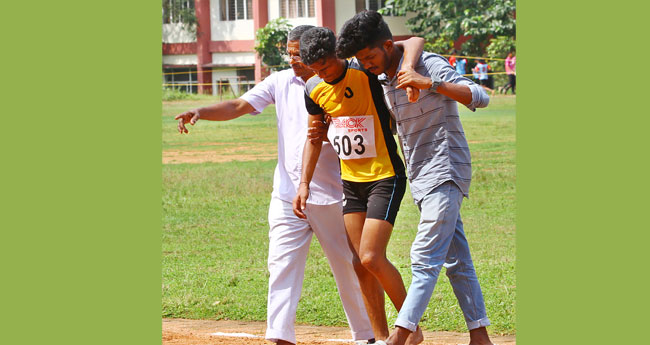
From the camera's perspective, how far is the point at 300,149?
5.20m

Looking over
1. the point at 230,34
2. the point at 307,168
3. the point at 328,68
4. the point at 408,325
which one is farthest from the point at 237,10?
the point at 408,325

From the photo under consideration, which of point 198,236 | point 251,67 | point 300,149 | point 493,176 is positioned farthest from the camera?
point 493,176

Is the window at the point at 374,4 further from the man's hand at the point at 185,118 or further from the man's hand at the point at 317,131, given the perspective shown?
the man's hand at the point at 185,118

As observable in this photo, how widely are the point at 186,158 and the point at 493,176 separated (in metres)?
5.33

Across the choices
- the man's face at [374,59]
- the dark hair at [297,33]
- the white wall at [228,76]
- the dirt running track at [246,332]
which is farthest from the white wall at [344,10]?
the dirt running track at [246,332]

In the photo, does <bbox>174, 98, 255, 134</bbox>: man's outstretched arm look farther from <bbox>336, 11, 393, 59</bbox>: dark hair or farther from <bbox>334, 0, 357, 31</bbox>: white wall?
<bbox>334, 0, 357, 31</bbox>: white wall

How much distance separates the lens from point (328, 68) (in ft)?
15.5

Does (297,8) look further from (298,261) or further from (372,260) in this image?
(372,260)

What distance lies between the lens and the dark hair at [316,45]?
4637 millimetres

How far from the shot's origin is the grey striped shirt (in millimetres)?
4680

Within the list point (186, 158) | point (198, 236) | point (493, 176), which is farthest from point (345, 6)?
point (186, 158)

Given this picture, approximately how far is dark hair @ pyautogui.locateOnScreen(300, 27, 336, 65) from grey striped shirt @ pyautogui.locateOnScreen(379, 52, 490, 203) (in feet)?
1.06

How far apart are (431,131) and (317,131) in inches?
25.5

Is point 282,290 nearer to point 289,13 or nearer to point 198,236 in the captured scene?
point 289,13
